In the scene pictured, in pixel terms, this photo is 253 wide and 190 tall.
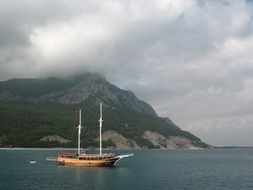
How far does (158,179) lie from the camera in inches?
5153

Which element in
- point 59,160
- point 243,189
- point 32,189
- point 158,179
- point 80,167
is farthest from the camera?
point 59,160

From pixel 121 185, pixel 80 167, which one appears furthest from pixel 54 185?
pixel 80 167

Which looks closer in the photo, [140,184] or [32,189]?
[32,189]

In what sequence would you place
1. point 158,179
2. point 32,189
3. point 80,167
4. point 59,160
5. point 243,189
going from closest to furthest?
point 32,189, point 243,189, point 158,179, point 80,167, point 59,160

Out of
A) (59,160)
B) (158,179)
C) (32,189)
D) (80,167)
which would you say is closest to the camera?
(32,189)

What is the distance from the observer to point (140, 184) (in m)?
115

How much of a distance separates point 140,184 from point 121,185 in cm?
544

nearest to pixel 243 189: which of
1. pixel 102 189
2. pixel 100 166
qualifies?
pixel 102 189

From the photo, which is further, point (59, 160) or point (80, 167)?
point (59, 160)

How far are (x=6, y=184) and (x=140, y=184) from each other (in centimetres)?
3272

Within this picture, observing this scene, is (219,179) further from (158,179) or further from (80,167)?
(80,167)

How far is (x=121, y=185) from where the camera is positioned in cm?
11250

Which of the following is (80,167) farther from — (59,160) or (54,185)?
(54,185)

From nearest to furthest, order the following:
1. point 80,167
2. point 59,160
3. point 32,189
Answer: point 32,189, point 80,167, point 59,160
